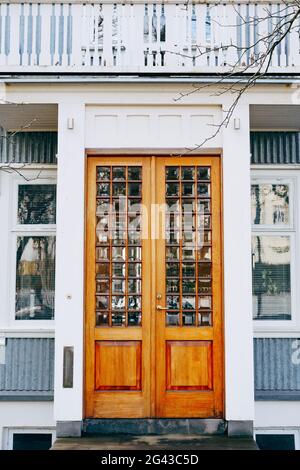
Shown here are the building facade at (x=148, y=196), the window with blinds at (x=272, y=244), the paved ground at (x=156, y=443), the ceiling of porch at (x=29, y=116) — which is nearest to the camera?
the paved ground at (x=156, y=443)

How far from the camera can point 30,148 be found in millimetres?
7191

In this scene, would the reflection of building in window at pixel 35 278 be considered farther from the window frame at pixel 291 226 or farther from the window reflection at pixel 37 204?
the window frame at pixel 291 226

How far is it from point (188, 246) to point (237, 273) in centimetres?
66

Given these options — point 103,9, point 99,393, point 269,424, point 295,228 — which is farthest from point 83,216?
point 269,424

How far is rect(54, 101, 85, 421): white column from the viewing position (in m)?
5.78

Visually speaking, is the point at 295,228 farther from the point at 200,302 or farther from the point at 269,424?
the point at 269,424

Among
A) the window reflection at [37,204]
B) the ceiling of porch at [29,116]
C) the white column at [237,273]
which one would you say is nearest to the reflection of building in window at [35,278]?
the window reflection at [37,204]

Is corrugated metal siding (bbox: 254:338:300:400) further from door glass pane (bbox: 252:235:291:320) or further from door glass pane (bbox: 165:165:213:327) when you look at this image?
door glass pane (bbox: 165:165:213:327)

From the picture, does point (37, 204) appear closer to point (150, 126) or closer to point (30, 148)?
point (30, 148)

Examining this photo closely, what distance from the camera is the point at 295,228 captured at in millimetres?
7242

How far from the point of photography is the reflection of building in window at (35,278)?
280 inches

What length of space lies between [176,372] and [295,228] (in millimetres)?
2630

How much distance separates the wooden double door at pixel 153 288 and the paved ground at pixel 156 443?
29 cm

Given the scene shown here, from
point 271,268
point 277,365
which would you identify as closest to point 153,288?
point 271,268
